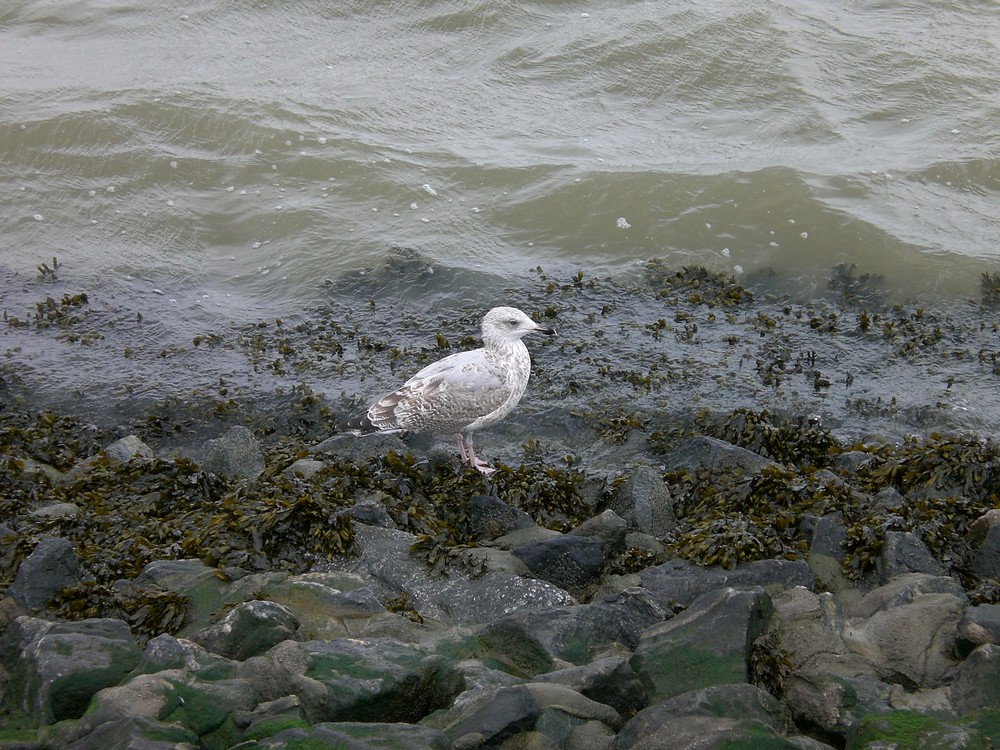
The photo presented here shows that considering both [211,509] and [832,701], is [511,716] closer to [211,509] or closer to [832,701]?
Result: [832,701]

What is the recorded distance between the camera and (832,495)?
6473 millimetres

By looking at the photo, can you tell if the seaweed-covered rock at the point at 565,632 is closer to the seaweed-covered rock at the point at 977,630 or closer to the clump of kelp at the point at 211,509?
the clump of kelp at the point at 211,509

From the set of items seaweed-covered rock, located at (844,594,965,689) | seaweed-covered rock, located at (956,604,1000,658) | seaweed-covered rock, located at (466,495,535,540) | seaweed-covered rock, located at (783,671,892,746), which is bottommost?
seaweed-covered rock, located at (466,495,535,540)

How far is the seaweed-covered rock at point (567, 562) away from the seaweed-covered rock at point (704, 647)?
4.04 ft

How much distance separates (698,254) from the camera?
422 inches

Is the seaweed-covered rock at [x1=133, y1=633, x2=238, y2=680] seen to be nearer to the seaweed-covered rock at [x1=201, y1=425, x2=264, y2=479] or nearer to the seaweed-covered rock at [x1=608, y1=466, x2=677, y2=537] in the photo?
the seaweed-covered rock at [x1=201, y1=425, x2=264, y2=479]

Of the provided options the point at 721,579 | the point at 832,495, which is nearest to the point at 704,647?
the point at 721,579

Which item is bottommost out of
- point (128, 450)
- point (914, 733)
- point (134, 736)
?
point (128, 450)

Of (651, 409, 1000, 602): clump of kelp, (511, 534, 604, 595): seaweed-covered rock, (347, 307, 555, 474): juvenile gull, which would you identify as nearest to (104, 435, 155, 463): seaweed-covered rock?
(347, 307, 555, 474): juvenile gull

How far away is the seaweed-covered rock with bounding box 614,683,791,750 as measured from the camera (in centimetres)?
369

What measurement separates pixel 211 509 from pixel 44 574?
4.19 ft

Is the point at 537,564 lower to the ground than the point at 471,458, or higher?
higher

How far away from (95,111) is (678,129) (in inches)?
333

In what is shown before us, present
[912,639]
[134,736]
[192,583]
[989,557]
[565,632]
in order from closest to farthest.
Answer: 1. [134,736]
2. [912,639]
3. [565,632]
4. [192,583]
5. [989,557]
